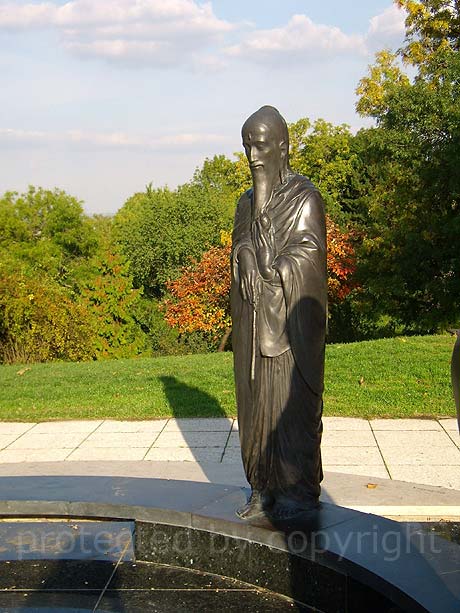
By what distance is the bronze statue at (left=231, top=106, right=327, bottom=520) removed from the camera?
4152 millimetres

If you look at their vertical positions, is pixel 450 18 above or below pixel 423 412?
above

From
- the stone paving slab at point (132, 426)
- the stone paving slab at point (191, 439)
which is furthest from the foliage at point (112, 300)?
the stone paving slab at point (191, 439)

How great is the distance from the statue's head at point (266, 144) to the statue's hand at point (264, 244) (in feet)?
0.76

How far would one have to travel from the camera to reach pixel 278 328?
416 centimetres

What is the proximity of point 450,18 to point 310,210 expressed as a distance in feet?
74.4

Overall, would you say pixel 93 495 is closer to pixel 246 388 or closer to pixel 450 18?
pixel 246 388

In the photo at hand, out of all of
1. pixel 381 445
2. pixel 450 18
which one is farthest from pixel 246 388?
pixel 450 18

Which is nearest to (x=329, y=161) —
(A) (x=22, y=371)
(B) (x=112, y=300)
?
(B) (x=112, y=300)

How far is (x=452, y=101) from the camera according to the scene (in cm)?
1825

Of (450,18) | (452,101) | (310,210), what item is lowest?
(310,210)

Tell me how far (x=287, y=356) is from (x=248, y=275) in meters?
0.47

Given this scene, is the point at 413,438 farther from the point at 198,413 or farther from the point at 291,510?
the point at 291,510

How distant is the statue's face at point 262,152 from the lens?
13.8ft

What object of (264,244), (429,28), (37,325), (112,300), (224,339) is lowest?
(224,339)
